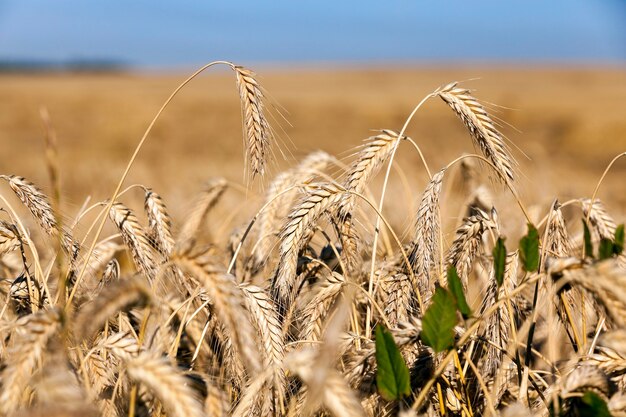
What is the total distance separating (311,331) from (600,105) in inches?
791

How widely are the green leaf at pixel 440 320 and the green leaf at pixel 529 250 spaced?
0.21 metres

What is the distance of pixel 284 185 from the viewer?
8.04ft

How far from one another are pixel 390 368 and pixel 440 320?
153 millimetres

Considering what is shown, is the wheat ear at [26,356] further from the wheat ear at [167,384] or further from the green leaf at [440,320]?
the green leaf at [440,320]

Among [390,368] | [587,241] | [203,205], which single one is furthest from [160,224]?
[587,241]

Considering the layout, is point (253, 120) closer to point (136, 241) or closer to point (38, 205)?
point (136, 241)

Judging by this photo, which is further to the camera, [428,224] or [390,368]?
[428,224]

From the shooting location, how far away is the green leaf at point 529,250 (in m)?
1.55

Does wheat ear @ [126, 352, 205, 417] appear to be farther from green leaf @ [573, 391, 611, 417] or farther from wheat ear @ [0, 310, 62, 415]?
green leaf @ [573, 391, 611, 417]

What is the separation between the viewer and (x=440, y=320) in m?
1.47

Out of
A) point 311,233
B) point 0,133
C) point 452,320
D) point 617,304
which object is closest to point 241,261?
point 311,233

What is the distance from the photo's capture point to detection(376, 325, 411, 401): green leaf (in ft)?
4.83

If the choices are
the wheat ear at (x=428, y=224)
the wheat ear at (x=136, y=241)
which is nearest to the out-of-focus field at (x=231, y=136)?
the wheat ear at (x=136, y=241)

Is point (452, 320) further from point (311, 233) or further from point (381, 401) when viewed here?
point (311, 233)
